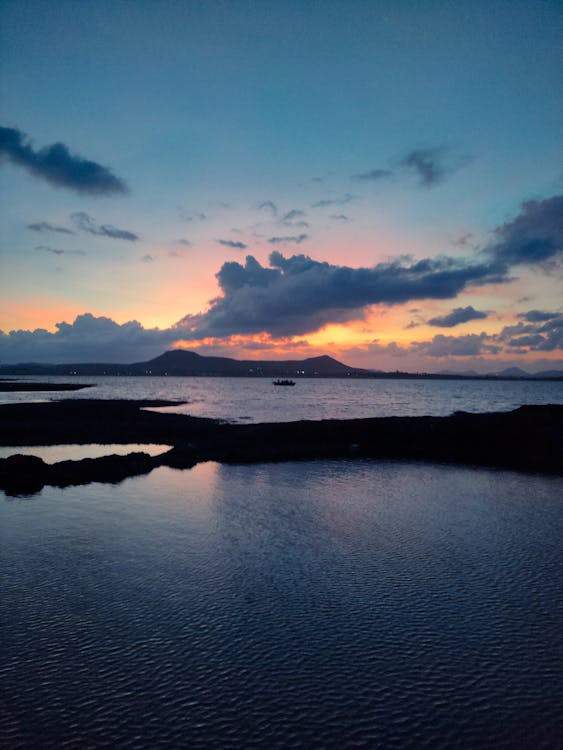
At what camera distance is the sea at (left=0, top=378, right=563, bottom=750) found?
9.31m

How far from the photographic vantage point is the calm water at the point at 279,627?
30.6ft

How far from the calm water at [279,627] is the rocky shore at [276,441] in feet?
22.5

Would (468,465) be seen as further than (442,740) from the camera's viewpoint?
Yes

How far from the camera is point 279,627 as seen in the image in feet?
43.0

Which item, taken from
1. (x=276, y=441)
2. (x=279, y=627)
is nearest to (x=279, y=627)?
(x=279, y=627)

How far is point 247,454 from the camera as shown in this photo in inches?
1657

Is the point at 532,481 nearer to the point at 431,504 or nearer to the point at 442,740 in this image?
the point at 431,504

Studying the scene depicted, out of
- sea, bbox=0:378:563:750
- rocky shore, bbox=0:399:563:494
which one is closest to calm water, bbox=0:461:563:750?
sea, bbox=0:378:563:750

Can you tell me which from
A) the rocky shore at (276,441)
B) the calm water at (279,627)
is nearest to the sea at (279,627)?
the calm water at (279,627)

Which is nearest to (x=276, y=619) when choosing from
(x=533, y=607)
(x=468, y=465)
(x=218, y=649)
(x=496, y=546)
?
(x=218, y=649)

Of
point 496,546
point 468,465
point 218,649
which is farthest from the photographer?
point 468,465

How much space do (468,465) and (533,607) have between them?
1061 inches

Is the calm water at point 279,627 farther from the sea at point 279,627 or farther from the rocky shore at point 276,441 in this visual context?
the rocky shore at point 276,441

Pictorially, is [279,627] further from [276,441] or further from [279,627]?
[276,441]
